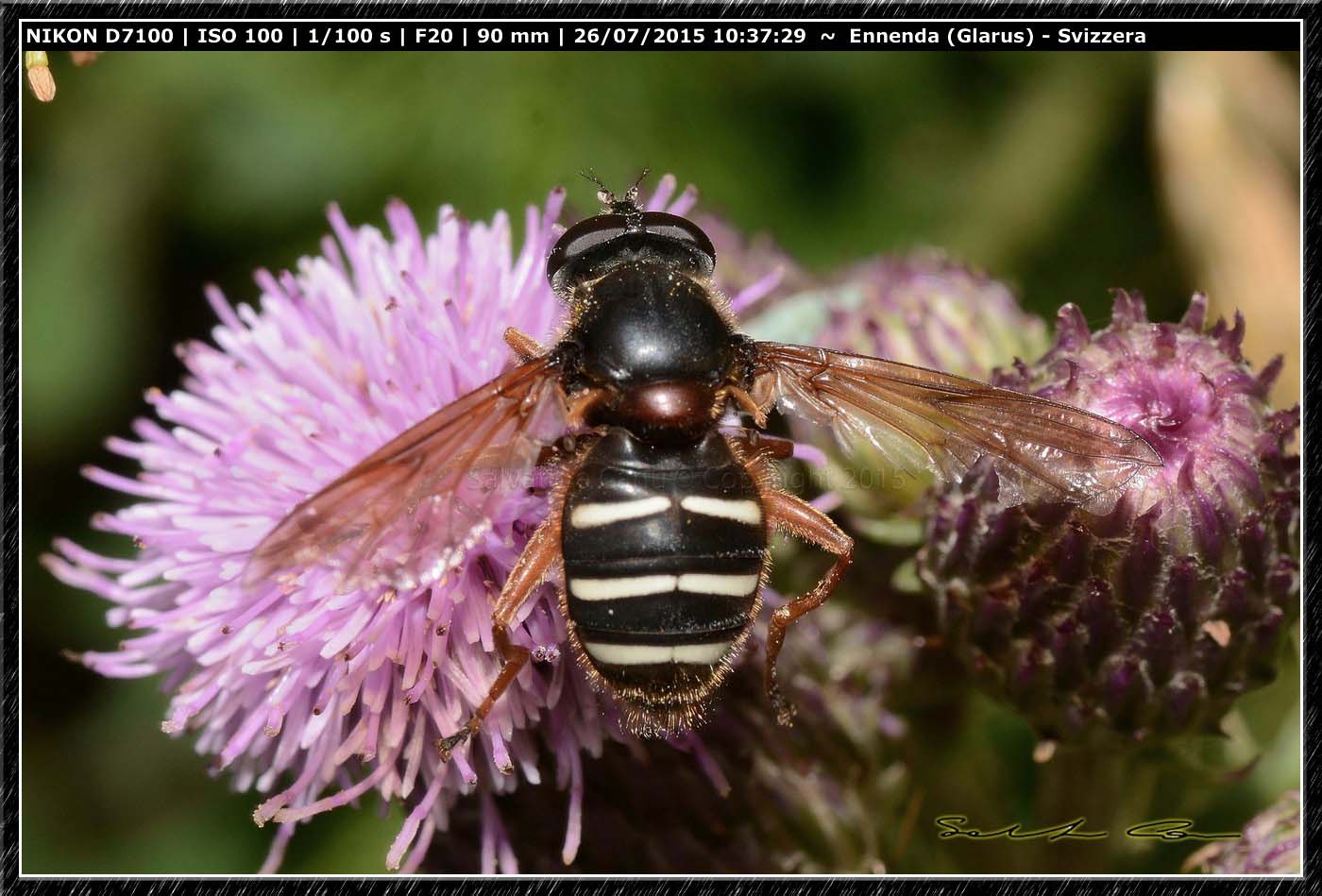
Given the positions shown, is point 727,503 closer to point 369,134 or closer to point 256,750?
point 256,750

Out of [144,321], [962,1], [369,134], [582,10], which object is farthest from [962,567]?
[144,321]

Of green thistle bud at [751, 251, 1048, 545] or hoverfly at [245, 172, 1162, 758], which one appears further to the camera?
green thistle bud at [751, 251, 1048, 545]

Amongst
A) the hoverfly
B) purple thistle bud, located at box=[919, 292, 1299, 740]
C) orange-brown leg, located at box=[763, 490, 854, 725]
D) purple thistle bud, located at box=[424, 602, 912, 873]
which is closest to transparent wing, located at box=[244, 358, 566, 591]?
the hoverfly


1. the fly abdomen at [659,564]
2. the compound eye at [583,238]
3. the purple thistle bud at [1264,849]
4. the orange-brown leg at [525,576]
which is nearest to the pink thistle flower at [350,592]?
the orange-brown leg at [525,576]

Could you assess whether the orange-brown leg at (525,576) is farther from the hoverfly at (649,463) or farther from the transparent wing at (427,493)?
the transparent wing at (427,493)

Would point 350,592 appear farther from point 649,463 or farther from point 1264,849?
point 1264,849

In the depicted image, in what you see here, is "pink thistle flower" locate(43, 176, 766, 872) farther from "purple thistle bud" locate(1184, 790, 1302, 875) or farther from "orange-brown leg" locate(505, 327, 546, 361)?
"purple thistle bud" locate(1184, 790, 1302, 875)
